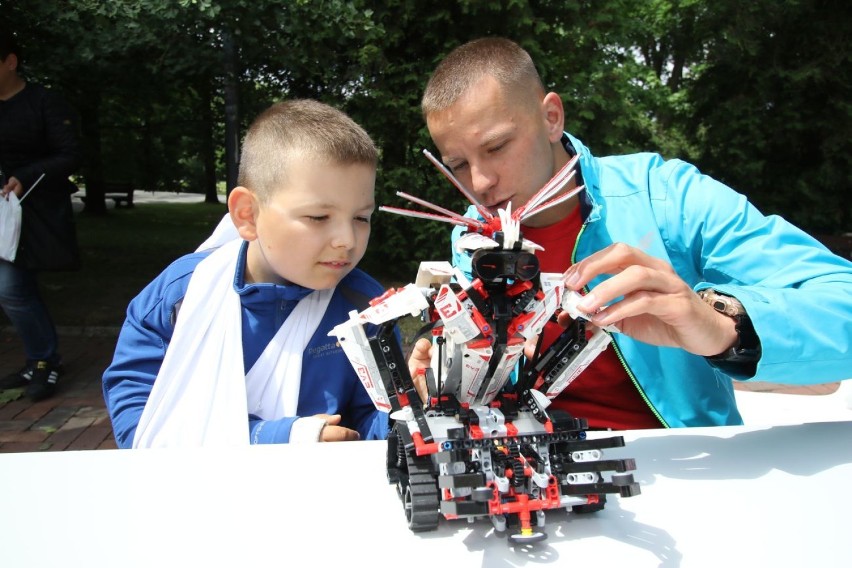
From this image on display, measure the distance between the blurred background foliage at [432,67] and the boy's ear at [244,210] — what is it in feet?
9.72

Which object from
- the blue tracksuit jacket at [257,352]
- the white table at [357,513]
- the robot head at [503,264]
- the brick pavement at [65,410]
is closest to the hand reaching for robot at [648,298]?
the robot head at [503,264]

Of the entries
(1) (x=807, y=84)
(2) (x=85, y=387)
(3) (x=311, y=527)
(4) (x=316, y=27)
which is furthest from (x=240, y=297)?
(1) (x=807, y=84)

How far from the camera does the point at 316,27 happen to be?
15.9 ft

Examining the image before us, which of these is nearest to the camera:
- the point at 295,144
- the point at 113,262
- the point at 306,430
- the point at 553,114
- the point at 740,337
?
the point at 740,337

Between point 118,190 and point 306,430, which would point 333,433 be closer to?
point 306,430

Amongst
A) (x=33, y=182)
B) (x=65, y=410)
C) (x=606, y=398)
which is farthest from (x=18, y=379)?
(x=606, y=398)

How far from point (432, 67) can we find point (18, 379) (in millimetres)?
4253

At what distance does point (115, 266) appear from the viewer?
303 inches

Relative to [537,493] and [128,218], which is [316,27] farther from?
[128,218]

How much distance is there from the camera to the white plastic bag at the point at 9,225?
364cm

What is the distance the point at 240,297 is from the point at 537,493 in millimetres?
991

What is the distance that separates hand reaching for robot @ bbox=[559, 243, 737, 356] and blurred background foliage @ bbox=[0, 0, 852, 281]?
149 inches

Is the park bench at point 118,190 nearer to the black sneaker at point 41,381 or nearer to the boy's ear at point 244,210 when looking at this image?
the black sneaker at point 41,381

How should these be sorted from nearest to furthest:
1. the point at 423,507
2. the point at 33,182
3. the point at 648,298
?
1. the point at 423,507
2. the point at 648,298
3. the point at 33,182
